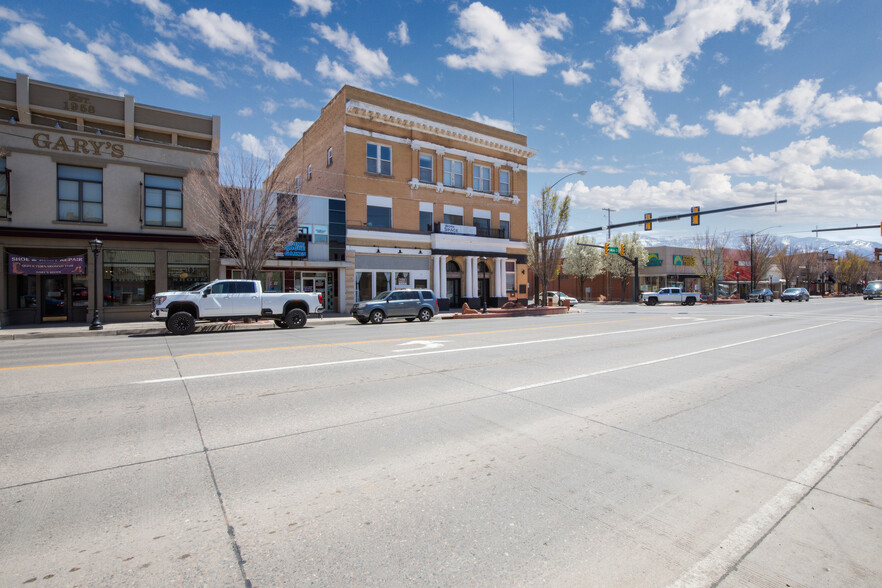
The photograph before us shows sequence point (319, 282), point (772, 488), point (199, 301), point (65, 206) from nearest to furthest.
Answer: point (772, 488) < point (199, 301) < point (65, 206) < point (319, 282)

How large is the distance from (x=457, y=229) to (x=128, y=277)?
2007cm

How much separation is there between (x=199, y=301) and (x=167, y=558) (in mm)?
16178

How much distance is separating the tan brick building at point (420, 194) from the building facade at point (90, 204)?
26.8ft

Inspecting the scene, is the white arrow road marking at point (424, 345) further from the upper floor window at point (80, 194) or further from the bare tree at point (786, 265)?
the bare tree at point (786, 265)

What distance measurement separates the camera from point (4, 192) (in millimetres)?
19594

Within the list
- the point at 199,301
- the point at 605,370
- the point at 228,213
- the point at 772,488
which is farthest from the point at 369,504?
the point at 228,213

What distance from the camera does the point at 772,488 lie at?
3.98 m

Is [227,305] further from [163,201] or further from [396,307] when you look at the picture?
[163,201]

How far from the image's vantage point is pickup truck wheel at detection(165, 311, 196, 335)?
1641 cm

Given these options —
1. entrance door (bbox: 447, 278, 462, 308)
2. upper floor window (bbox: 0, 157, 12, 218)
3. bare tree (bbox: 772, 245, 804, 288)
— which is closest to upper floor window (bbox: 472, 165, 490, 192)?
→ entrance door (bbox: 447, 278, 462, 308)

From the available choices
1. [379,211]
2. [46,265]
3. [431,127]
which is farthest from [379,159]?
[46,265]

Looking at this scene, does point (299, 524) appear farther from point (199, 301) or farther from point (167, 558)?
point (199, 301)

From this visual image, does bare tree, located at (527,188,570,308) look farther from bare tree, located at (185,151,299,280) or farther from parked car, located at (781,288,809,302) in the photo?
parked car, located at (781,288,809,302)

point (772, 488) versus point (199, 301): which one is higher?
point (199, 301)
